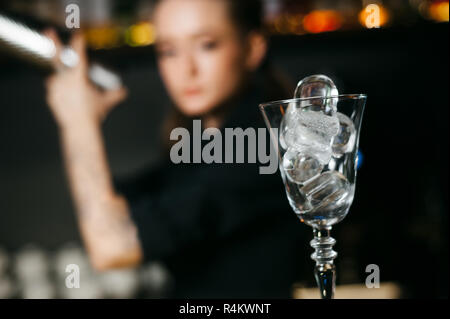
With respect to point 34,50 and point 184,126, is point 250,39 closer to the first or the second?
point 184,126

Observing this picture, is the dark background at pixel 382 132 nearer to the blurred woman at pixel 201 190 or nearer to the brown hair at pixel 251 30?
the brown hair at pixel 251 30

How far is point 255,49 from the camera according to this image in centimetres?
216

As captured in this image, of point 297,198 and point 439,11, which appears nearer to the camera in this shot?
point 297,198

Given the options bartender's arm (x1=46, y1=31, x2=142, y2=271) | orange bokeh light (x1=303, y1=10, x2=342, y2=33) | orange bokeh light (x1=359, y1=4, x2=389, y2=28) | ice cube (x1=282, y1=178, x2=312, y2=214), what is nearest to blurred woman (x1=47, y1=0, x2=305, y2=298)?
bartender's arm (x1=46, y1=31, x2=142, y2=271)

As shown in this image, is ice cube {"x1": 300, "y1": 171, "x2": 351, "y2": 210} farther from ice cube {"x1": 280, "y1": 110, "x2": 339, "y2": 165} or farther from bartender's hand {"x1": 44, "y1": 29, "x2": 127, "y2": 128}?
bartender's hand {"x1": 44, "y1": 29, "x2": 127, "y2": 128}

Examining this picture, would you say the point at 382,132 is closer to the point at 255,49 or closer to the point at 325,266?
the point at 255,49

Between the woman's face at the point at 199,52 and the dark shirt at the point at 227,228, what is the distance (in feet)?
0.50

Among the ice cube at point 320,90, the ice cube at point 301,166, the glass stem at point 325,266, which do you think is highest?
the ice cube at point 320,90

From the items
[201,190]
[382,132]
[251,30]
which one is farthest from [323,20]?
[201,190]

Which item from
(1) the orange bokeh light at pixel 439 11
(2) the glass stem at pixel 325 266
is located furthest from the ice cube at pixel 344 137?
(1) the orange bokeh light at pixel 439 11

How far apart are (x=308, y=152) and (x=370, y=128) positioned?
201 centimetres

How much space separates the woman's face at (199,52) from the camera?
2.03m

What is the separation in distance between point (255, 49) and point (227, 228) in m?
0.94

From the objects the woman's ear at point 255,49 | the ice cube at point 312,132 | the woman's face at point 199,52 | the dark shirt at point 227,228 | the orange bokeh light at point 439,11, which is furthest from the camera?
the orange bokeh light at point 439,11
